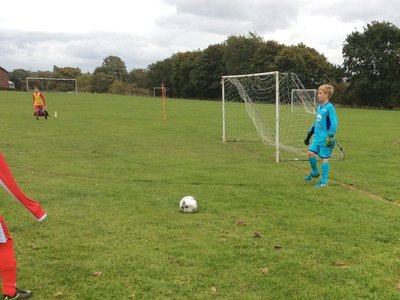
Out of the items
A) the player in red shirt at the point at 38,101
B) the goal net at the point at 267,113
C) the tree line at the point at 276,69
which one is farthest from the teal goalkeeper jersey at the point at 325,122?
the tree line at the point at 276,69

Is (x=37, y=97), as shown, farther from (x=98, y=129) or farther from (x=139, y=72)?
(x=139, y=72)

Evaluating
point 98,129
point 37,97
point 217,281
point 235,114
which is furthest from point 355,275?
point 235,114

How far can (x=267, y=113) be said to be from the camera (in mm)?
28906

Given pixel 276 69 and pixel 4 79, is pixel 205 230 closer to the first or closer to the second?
pixel 276 69

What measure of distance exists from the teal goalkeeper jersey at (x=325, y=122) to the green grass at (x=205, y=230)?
3.71 ft

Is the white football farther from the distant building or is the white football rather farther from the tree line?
the distant building

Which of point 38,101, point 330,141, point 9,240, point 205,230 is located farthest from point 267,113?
point 9,240

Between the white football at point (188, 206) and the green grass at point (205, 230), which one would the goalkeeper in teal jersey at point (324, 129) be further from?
the white football at point (188, 206)

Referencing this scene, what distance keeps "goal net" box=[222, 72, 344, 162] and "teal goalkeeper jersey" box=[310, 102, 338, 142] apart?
3494 mm

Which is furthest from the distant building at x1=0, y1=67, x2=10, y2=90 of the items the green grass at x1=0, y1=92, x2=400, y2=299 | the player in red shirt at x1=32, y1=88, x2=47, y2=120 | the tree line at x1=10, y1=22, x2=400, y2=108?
the green grass at x1=0, y1=92, x2=400, y2=299

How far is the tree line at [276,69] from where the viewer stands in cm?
6153

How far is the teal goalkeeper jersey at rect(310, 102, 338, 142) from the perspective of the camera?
9148mm

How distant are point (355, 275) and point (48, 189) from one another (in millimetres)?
6115

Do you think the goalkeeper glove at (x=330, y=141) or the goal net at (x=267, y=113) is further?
the goal net at (x=267, y=113)
